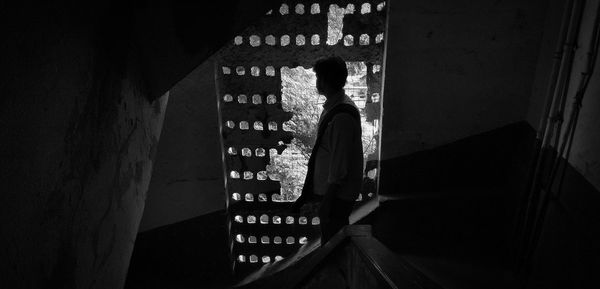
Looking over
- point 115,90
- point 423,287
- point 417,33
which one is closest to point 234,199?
point 417,33

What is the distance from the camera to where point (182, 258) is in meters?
5.35

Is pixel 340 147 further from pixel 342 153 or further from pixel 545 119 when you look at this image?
pixel 545 119

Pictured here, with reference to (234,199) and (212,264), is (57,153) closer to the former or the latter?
(234,199)

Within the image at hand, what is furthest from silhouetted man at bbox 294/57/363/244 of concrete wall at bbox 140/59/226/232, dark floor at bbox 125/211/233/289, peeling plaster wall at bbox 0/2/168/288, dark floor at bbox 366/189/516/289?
dark floor at bbox 125/211/233/289

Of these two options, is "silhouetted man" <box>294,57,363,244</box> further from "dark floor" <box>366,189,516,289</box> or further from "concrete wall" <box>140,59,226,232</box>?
"concrete wall" <box>140,59,226,232</box>

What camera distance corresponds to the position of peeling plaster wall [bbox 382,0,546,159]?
407 centimetres

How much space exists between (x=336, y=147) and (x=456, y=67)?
71.8 inches

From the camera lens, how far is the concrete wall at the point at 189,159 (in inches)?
185

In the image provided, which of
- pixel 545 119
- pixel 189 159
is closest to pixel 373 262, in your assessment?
pixel 545 119

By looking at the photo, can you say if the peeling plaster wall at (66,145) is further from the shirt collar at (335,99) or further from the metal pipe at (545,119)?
the metal pipe at (545,119)

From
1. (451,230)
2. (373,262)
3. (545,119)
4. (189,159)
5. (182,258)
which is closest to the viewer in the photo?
(373,262)

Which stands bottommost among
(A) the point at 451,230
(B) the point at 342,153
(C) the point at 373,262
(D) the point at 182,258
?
(D) the point at 182,258

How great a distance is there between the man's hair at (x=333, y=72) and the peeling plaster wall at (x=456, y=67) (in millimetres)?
1177


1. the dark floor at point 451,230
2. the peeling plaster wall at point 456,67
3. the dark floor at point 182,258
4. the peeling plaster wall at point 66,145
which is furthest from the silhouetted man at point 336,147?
the dark floor at point 182,258
